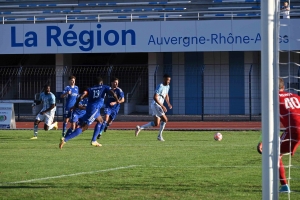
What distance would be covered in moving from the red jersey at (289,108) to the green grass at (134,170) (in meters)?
0.99

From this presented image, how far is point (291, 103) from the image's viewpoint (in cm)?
937

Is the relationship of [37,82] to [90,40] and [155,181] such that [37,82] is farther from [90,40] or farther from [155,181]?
[155,181]

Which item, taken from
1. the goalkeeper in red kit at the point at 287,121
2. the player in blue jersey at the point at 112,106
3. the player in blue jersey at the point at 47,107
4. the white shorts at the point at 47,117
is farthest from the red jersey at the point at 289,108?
the white shorts at the point at 47,117

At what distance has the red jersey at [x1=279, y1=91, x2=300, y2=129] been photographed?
9312mm

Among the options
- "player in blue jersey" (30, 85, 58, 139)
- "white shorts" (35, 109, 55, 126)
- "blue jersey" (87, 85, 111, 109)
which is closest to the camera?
"blue jersey" (87, 85, 111, 109)

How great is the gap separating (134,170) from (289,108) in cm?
365

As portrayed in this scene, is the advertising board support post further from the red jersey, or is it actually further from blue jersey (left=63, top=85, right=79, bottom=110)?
the red jersey

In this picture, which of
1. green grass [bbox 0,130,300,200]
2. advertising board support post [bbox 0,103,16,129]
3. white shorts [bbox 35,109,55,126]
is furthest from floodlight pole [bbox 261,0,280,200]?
advertising board support post [bbox 0,103,16,129]

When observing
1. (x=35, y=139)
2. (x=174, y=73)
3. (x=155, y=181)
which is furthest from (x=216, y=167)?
(x=174, y=73)

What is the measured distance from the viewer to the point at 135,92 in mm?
35031

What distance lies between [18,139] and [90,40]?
1286 centimetres

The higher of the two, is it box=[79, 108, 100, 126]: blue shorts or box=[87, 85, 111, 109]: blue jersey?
box=[87, 85, 111, 109]: blue jersey

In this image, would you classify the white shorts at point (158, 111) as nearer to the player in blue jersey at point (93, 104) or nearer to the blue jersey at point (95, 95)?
the player in blue jersey at point (93, 104)

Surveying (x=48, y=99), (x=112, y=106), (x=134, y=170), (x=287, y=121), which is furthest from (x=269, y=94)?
(x=48, y=99)
